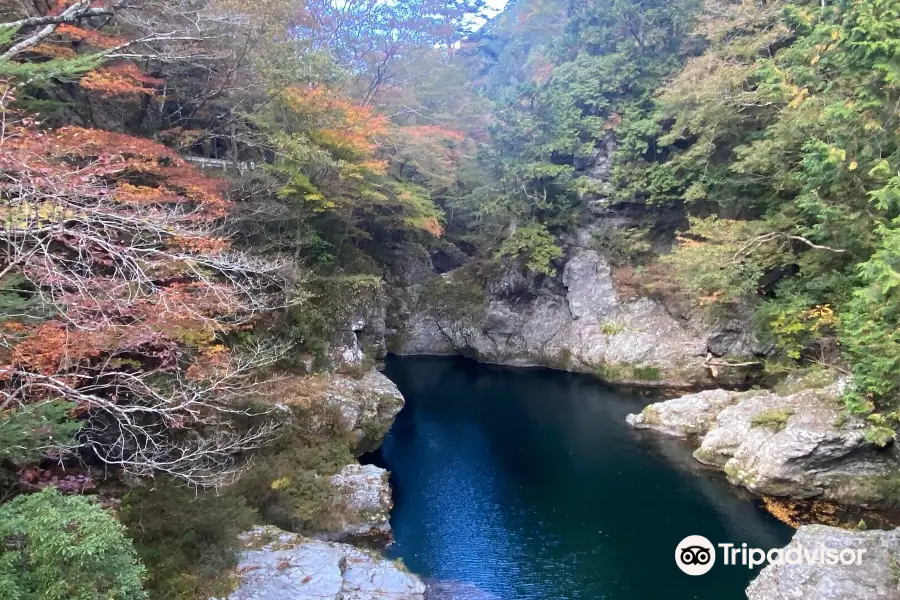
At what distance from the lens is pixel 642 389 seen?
1658 centimetres

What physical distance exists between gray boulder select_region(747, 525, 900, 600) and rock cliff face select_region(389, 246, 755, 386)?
9.11m

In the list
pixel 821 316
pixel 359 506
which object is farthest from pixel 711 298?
pixel 359 506

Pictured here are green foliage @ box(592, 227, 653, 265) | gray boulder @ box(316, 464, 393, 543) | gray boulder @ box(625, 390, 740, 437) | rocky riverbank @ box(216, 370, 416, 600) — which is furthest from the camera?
green foliage @ box(592, 227, 653, 265)

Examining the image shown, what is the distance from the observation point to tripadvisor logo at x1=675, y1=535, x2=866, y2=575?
7.06 meters

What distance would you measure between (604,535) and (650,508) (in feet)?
4.52

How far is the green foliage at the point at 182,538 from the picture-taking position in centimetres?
605

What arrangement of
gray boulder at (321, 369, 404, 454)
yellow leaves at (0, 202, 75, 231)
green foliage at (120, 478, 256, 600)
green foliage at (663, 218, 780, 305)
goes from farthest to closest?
1. green foliage at (663, 218, 780, 305)
2. gray boulder at (321, 369, 404, 454)
3. green foliage at (120, 478, 256, 600)
4. yellow leaves at (0, 202, 75, 231)

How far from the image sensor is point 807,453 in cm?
974

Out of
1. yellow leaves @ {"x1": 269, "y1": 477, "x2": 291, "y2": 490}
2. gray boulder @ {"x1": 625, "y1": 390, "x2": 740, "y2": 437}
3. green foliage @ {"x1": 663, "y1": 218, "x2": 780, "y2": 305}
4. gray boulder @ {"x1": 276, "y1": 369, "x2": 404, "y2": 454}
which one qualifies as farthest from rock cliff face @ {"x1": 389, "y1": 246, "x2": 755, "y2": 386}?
yellow leaves @ {"x1": 269, "y1": 477, "x2": 291, "y2": 490}

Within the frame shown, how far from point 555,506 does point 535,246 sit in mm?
10069

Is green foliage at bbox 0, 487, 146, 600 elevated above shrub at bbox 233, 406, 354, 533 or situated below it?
above

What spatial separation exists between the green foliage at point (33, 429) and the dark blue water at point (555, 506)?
536 centimetres

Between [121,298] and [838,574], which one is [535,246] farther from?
[121,298]

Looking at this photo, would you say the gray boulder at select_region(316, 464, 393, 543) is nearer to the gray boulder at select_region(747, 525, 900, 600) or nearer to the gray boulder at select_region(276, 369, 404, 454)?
the gray boulder at select_region(276, 369, 404, 454)
